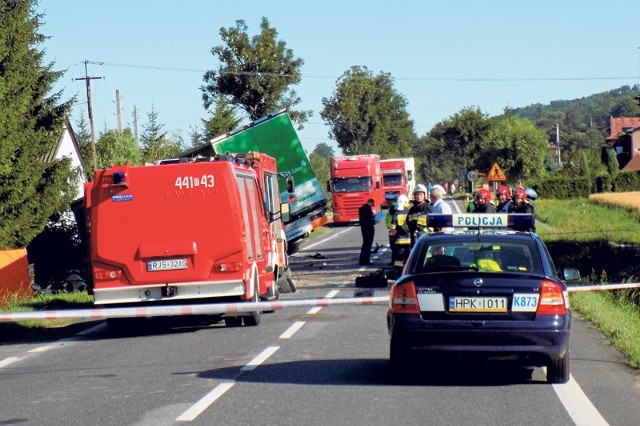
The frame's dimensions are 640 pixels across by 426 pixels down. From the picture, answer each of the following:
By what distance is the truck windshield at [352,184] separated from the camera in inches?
2280

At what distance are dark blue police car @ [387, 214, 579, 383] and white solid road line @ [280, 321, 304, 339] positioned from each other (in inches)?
176

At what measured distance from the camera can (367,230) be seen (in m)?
30.2

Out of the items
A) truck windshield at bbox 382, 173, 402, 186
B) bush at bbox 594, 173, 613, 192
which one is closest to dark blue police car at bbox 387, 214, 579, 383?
truck windshield at bbox 382, 173, 402, 186

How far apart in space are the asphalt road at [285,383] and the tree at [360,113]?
85.5m

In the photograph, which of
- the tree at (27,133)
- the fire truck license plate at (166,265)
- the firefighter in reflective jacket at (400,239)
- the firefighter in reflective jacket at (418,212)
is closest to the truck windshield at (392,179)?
the tree at (27,133)

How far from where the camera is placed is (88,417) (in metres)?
9.29

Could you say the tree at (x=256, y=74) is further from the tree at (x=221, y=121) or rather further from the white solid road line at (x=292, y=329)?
the white solid road line at (x=292, y=329)

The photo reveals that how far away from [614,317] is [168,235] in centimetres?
633

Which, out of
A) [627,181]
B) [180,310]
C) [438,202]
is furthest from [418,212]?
[627,181]

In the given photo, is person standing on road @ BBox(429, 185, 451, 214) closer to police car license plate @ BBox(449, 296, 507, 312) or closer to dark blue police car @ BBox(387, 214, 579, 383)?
dark blue police car @ BBox(387, 214, 579, 383)

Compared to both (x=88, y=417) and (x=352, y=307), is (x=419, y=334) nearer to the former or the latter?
(x=88, y=417)

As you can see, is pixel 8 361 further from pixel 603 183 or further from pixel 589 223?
pixel 603 183

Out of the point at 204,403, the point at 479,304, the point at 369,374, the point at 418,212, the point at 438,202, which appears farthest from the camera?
the point at 418,212

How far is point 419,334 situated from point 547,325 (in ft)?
3.63
